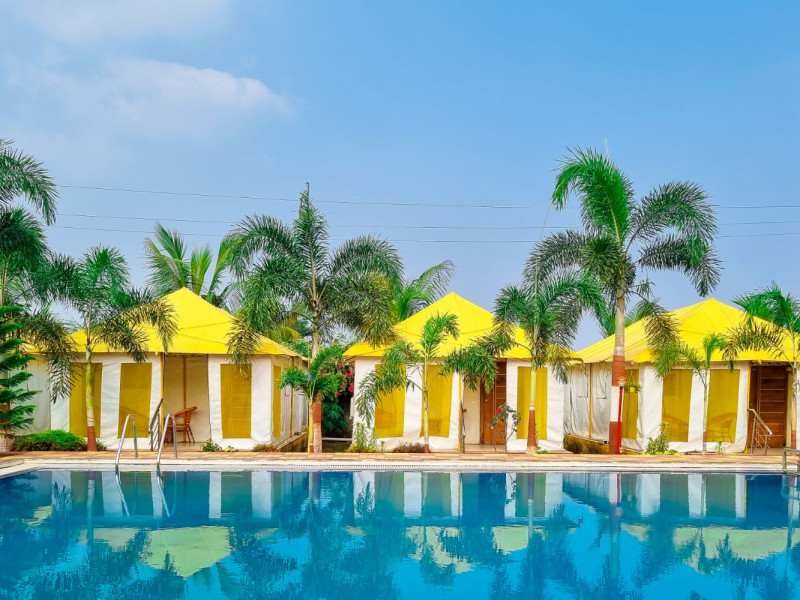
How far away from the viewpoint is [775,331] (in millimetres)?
15719

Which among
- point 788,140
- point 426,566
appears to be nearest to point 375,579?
point 426,566

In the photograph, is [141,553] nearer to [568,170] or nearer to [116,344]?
[116,344]

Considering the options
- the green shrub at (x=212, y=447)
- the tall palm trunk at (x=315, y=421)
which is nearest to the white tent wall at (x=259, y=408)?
the green shrub at (x=212, y=447)

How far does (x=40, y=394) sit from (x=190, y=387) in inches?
143

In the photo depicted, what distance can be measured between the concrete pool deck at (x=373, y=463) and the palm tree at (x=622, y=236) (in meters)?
2.19

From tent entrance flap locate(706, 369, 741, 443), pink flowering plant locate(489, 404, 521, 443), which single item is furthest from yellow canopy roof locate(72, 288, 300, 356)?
tent entrance flap locate(706, 369, 741, 443)

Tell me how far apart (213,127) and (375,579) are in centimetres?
2048

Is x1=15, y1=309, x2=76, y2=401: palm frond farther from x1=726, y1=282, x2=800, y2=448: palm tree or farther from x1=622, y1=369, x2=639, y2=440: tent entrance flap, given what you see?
x1=726, y1=282, x2=800, y2=448: palm tree

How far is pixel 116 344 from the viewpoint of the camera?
1560 centimetres

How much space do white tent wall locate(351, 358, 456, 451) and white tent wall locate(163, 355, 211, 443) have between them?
4991 millimetres

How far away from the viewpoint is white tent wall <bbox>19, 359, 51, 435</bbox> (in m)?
17.2

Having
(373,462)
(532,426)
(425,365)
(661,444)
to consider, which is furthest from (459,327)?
(661,444)

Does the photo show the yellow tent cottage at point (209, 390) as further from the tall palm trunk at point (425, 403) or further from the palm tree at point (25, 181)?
the palm tree at point (25, 181)

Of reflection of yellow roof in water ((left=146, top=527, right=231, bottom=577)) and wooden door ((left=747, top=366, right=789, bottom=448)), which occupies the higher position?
wooden door ((left=747, top=366, right=789, bottom=448))
